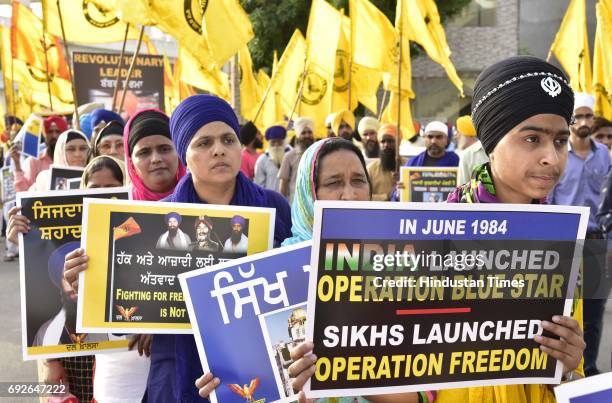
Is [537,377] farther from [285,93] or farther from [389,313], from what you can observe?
[285,93]

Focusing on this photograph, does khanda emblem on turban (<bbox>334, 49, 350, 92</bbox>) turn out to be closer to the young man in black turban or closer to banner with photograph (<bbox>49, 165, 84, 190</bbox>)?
banner with photograph (<bbox>49, 165, 84, 190</bbox>)

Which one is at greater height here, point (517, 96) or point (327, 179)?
point (517, 96)

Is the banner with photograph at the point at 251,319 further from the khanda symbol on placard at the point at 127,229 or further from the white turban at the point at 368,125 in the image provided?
the white turban at the point at 368,125

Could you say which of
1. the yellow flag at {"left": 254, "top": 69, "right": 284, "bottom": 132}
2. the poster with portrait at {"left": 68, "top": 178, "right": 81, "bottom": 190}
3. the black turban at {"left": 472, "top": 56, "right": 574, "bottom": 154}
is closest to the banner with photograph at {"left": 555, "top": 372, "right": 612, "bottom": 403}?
the black turban at {"left": 472, "top": 56, "right": 574, "bottom": 154}

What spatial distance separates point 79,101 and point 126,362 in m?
8.86

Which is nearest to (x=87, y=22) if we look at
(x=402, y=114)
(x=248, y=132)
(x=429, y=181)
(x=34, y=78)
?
(x=248, y=132)

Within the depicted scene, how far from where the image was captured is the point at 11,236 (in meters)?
3.33

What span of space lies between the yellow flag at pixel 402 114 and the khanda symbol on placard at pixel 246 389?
360 inches

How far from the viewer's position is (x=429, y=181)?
7328mm

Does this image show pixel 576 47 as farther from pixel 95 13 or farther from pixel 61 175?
pixel 61 175

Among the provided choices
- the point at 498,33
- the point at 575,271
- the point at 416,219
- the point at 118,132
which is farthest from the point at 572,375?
the point at 498,33

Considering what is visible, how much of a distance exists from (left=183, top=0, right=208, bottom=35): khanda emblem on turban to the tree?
17914 millimetres

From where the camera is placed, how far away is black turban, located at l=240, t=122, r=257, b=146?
10.6m

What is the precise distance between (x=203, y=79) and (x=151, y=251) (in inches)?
339
